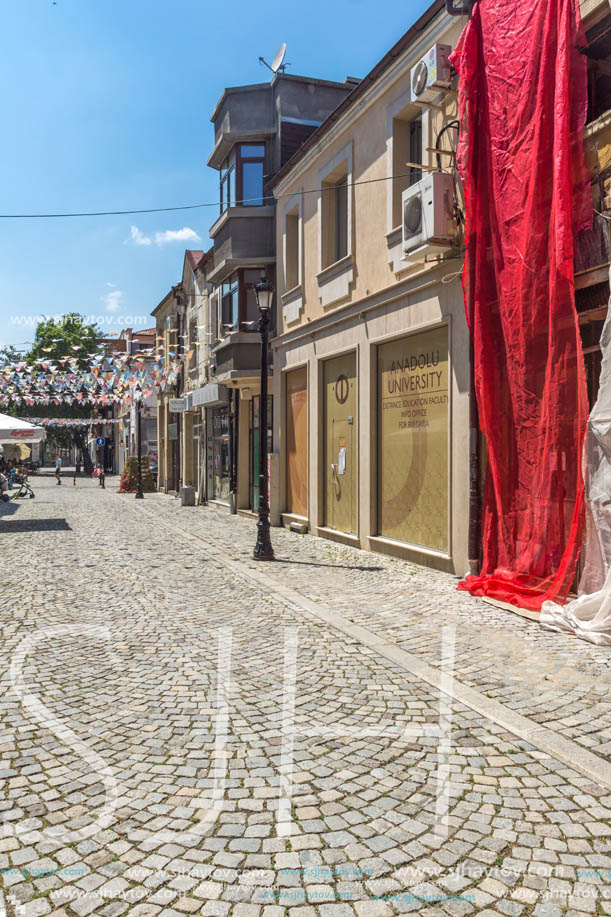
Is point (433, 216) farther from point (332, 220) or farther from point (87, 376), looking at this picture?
point (87, 376)

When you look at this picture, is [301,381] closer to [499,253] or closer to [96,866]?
[499,253]

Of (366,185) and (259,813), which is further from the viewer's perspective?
(366,185)

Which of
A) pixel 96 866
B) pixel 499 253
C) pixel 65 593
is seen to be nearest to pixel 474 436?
pixel 499 253

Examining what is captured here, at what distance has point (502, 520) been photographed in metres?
7.70

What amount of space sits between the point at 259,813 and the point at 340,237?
11.7m

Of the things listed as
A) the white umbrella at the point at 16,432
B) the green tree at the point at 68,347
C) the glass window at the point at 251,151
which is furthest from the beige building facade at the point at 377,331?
the green tree at the point at 68,347

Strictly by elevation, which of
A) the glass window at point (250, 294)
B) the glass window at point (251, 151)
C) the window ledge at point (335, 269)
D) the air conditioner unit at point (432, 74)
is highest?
the glass window at point (251, 151)

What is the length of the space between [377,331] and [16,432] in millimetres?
9766

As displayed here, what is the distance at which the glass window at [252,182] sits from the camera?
1731 cm

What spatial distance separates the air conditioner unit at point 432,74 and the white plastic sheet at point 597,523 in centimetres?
471

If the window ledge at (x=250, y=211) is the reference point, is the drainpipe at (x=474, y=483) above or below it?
below

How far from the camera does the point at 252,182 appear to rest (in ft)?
57.2

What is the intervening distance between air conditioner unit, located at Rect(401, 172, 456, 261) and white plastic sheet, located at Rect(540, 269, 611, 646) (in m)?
3.34

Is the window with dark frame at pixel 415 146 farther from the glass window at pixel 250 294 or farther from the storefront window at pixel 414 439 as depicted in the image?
the glass window at pixel 250 294
